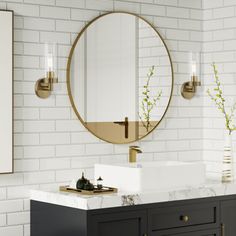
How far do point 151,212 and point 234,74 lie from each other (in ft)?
5.08

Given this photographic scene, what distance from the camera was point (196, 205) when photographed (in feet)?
14.9

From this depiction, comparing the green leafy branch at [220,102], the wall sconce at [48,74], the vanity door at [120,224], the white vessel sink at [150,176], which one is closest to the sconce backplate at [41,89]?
the wall sconce at [48,74]

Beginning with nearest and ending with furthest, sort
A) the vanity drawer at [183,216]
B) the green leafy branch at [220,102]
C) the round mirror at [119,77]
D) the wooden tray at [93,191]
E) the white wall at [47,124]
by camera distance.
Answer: the wooden tray at [93,191]
the vanity drawer at [183,216]
the white wall at [47,124]
the round mirror at [119,77]
the green leafy branch at [220,102]

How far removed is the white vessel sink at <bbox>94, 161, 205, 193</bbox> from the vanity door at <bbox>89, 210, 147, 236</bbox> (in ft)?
0.65

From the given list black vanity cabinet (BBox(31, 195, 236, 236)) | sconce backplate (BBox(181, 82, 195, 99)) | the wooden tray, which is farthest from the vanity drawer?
sconce backplate (BBox(181, 82, 195, 99))

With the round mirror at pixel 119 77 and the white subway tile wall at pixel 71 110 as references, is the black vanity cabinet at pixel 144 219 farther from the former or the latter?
the round mirror at pixel 119 77

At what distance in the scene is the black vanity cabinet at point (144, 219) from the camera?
405 cm

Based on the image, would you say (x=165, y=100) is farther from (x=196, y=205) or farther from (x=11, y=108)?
(x=11, y=108)

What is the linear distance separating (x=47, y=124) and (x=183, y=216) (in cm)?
115

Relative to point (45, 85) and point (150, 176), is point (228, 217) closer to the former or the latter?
point (150, 176)

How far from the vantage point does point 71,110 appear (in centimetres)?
474

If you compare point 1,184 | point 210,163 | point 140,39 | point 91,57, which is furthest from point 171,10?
point 1,184

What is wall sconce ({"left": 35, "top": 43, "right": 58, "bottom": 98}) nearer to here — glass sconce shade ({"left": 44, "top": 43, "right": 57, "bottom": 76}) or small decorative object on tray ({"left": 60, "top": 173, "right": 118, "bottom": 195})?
glass sconce shade ({"left": 44, "top": 43, "right": 57, "bottom": 76})

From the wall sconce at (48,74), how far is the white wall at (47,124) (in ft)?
0.15
